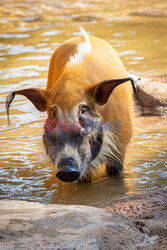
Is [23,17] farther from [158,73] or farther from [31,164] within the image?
[31,164]

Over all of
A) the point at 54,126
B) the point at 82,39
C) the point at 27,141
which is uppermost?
the point at 82,39

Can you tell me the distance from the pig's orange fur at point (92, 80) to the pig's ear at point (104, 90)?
0.22 ft

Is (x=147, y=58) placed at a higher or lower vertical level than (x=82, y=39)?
lower

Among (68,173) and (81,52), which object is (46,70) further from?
(68,173)

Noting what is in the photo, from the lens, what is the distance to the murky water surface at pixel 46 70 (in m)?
3.84

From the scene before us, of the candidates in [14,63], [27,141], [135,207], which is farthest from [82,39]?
[14,63]

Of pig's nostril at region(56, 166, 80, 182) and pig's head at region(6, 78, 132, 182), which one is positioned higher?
pig's head at region(6, 78, 132, 182)

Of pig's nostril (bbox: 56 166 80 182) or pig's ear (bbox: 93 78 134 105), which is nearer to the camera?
pig's nostril (bbox: 56 166 80 182)

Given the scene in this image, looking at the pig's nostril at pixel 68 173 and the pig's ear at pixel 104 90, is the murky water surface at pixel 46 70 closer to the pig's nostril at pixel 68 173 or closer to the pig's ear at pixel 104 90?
the pig's nostril at pixel 68 173

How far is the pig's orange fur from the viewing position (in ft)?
11.2

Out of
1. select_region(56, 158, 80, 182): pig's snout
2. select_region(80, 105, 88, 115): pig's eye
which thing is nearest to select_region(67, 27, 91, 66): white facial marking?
select_region(80, 105, 88, 115): pig's eye

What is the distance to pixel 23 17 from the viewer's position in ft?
42.6

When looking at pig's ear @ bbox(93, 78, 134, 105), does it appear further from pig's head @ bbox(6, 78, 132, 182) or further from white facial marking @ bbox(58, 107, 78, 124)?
white facial marking @ bbox(58, 107, 78, 124)

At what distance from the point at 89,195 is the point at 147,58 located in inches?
208
